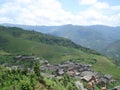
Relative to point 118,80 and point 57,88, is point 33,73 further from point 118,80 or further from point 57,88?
point 118,80

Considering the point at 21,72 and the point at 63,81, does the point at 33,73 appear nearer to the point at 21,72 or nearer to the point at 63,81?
the point at 21,72

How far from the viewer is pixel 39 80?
243 feet

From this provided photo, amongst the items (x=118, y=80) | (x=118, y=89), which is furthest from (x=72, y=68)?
(x=118, y=89)

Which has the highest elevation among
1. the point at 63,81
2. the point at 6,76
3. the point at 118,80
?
the point at 6,76

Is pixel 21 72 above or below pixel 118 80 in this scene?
above

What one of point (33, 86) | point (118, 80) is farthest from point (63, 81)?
point (118, 80)

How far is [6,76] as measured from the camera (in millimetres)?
72750

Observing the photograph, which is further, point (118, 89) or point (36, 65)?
point (118, 89)

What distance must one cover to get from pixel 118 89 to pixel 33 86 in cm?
2256

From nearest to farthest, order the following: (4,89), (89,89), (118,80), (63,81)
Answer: (4,89) → (63,81) → (89,89) → (118,80)

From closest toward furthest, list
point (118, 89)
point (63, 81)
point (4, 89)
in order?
1. point (4, 89)
2. point (118, 89)
3. point (63, 81)

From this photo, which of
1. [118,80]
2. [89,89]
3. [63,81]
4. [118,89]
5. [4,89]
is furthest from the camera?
[118,80]

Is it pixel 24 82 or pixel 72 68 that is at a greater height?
pixel 24 82

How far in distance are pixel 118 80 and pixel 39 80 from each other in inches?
4817
